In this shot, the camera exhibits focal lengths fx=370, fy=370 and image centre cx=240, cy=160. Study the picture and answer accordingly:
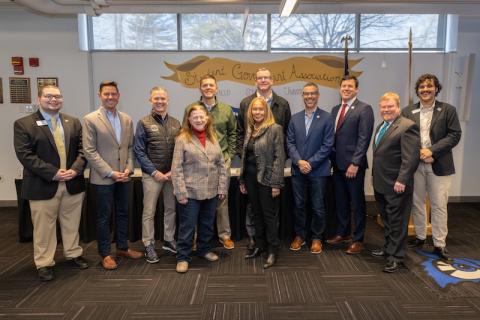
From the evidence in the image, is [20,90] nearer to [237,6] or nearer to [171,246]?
[237,6]

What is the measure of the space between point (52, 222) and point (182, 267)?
1.11 m

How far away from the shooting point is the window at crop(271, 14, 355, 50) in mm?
5133

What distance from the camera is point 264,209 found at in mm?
3098

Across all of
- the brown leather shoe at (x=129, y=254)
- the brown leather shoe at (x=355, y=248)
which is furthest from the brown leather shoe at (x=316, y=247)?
the brown leather shoe at (x=129, y=254)

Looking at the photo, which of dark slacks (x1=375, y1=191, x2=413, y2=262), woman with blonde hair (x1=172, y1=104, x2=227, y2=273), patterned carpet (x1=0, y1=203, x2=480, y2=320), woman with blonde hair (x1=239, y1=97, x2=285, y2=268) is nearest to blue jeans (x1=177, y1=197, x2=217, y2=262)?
woman with blonde hair (x1=172, y1=104, x2=227, y2=273)

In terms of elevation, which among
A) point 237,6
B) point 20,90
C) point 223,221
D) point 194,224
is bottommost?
point 223,221

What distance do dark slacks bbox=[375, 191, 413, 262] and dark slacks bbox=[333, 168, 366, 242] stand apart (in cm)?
29

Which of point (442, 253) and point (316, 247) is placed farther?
point (316, 247)

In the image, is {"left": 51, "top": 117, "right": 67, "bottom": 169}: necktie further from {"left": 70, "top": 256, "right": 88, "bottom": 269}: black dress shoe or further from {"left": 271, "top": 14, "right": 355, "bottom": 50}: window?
{"left": 271, "top": 14, "right": 355, "bottom": 50}: window

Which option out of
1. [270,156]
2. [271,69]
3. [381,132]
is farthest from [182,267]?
[271,69]

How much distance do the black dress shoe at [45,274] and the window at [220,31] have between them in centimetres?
336

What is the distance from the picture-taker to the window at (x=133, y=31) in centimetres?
509

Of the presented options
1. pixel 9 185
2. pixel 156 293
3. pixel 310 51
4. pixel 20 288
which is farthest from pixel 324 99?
pixel 9 185

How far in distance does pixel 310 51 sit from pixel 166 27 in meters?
2.02
